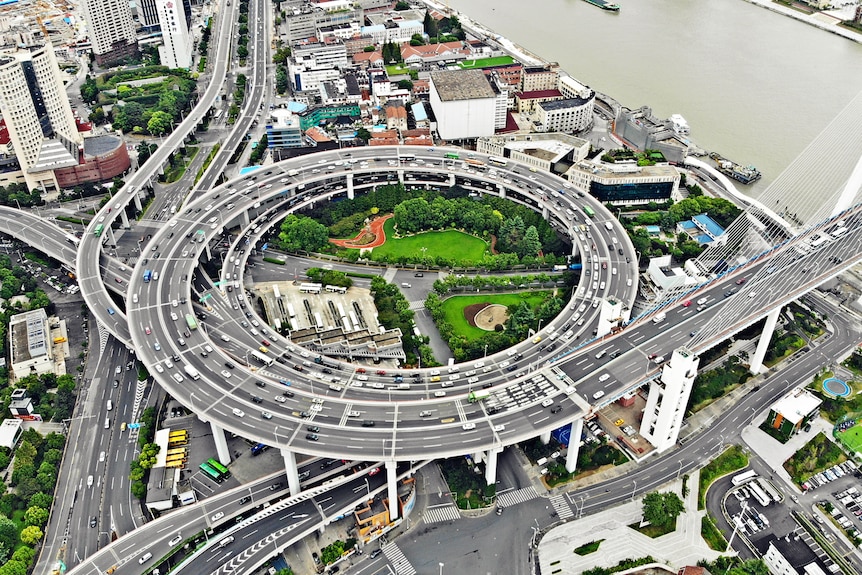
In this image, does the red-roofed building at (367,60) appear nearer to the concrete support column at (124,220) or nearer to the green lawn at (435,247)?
the green lawn at (435,247)

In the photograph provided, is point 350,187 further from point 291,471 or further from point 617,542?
point 617,542

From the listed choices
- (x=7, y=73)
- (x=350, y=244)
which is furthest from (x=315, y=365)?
(x=7, y=73)

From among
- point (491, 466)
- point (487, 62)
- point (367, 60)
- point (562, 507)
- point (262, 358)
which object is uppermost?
point (367, 60)

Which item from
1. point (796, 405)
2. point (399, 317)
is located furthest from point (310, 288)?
point (796, 405)

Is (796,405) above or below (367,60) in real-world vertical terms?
below

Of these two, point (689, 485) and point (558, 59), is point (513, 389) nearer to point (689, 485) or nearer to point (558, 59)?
point (689, 485)

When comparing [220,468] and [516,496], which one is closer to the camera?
[516,496]

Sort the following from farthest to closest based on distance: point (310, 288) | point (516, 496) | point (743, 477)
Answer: point (310, 288) → point (743, 477) → point (516, 496)
